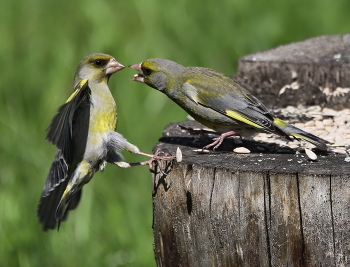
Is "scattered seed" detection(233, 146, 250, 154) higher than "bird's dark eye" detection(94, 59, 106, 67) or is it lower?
lower

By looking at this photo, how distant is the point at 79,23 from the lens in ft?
28.2

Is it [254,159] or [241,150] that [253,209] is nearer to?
[254,159]

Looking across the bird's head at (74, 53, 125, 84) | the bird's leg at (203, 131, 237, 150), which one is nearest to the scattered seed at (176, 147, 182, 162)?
the bird's leg at (203, 131, 237, 150)

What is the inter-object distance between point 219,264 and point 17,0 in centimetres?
686

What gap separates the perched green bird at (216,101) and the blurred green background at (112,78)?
5.32ft

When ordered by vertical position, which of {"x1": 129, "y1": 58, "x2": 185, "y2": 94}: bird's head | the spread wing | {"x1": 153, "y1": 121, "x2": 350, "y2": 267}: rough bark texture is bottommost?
{"x1": 153, "y1": 121, "x2": 350, "y2": 267}: rough bark texture

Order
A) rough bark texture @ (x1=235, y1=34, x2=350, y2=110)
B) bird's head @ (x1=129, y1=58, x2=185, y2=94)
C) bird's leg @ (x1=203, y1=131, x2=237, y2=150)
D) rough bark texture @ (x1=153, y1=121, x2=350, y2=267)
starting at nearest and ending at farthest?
rough bark texture @ (x1=153, y1=121, x2=350, y2=267) → bird's leg @ (x1=203, y1=131, x2=237, y2=150) → bird's head @ (x1=129, y1=58, x2=185, y2=94) → rough bark texture @ (x1=235, y1=34, x2=350, y2=110)

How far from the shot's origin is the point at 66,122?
4105 millimetres

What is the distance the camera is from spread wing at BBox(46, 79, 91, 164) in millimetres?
3744

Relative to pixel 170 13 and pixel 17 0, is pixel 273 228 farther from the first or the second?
pixel 17 0

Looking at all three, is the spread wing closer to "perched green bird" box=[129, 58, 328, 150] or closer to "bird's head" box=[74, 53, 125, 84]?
"bird's head" box=[74, 53, 125, 84]

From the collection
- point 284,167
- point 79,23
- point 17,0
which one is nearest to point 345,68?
point 284,167

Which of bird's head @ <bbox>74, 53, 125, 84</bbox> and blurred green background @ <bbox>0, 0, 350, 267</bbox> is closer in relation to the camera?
bird's head @ <bbox>74, 53, 125, 84</bbox>

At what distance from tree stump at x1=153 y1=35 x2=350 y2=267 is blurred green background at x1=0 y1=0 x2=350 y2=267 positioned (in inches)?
65.2
